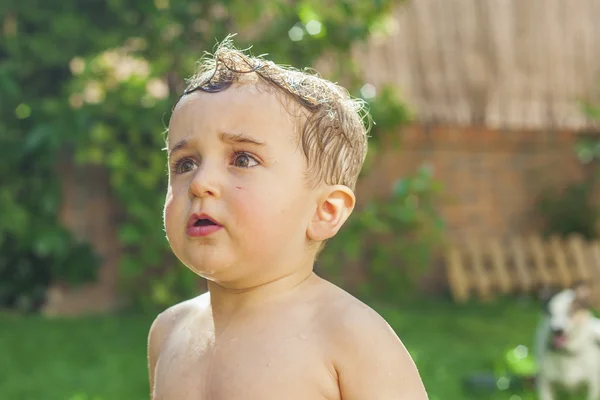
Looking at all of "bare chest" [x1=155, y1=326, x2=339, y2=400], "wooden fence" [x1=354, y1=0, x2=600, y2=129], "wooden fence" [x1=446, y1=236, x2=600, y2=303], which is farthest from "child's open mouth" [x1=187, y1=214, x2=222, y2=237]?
"wooden fence" [x1=446, y1=236, x2=600, y2=303]

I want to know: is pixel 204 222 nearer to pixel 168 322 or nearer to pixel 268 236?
pixel 268 236

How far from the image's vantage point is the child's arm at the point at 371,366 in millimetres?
1644

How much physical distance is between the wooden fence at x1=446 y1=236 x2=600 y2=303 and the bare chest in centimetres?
740

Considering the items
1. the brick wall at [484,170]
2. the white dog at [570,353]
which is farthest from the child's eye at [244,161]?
the brick wall at [484,170]

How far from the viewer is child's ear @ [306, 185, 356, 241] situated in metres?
1.78

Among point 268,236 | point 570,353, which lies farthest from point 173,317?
point 570,353

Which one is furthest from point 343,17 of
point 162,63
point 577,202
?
point 577,202

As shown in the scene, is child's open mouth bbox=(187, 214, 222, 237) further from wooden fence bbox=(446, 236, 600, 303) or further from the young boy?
wooden fence bbox=(446, 236, 600, 303)

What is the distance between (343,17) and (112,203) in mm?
2723

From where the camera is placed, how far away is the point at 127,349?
6.16 meters

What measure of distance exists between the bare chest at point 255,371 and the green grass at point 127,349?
3199 millimetres

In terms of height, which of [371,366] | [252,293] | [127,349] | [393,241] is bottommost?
[127,349]

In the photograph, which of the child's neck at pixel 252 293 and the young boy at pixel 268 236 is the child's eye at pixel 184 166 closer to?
the young boy at pixel 268 236

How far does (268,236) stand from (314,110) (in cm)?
27
